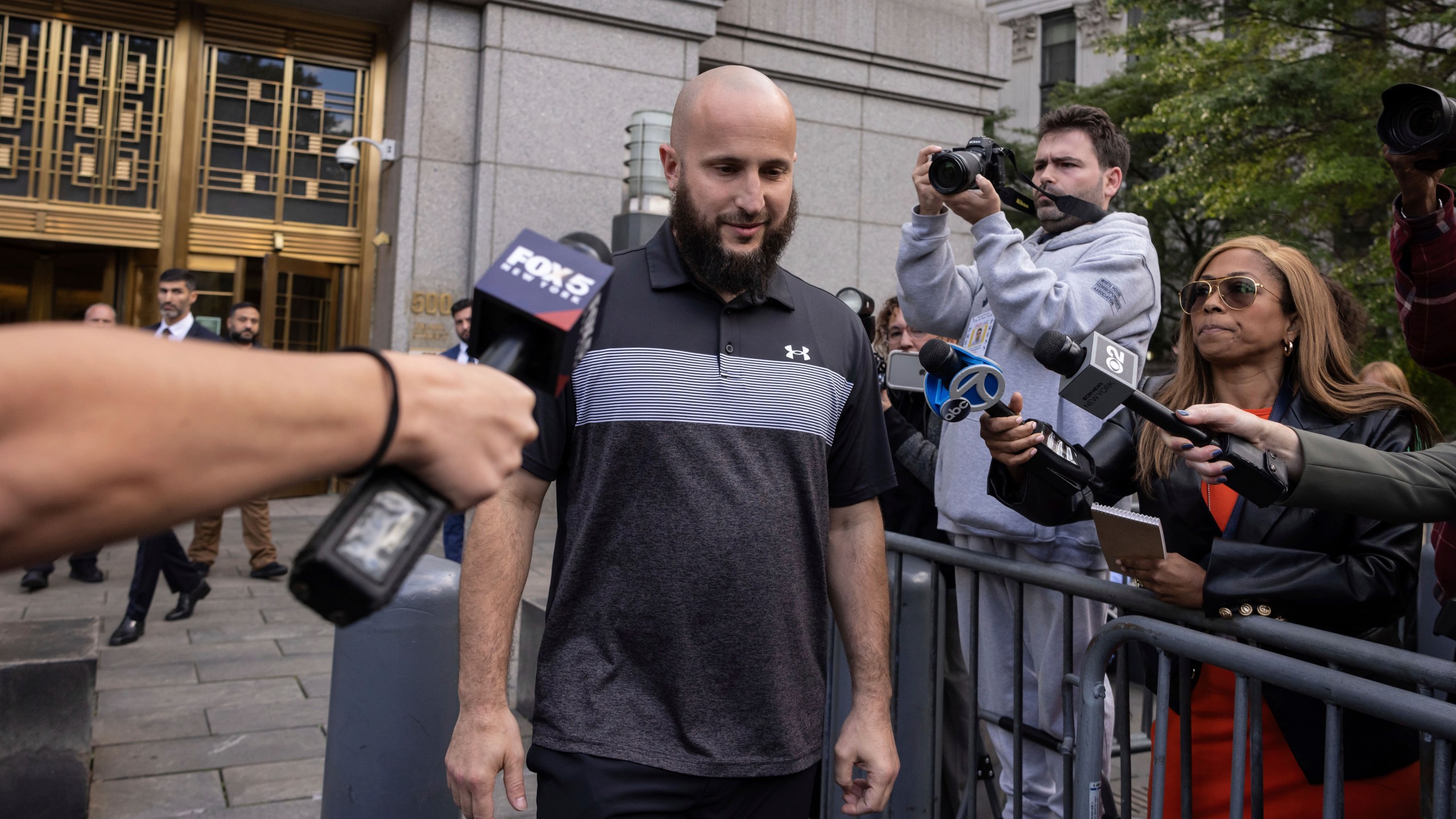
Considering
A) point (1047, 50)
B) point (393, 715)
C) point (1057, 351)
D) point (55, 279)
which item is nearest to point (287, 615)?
point (393, 715)

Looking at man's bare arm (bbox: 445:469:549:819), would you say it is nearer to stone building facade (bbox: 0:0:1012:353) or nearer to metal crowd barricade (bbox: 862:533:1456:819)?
metal crowd barricade (bbox: 862:533:1456:819)

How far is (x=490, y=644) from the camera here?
213cm

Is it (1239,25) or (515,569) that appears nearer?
(515,569)

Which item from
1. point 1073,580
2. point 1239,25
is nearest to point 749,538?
point 1073,580

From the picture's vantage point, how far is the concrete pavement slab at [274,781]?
429 centimetres

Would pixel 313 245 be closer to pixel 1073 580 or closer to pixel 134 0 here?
pixel 134 0

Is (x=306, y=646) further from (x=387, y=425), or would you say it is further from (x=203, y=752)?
(x=387, y=425)

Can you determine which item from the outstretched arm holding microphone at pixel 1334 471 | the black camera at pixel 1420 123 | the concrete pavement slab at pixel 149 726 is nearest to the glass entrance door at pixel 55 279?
the concrete pavement slab at pixel 149 726

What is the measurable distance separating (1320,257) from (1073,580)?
1896 centimetres

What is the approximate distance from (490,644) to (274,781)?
2.92m

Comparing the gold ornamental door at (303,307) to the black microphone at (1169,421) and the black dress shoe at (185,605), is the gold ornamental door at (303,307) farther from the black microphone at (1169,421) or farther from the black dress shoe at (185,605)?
the black microphone at (1169,421)

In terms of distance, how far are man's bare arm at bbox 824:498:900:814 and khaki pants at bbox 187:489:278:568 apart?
22.0 ft

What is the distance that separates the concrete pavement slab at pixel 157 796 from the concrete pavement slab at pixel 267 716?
57 cm

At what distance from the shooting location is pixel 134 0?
1194 cm
